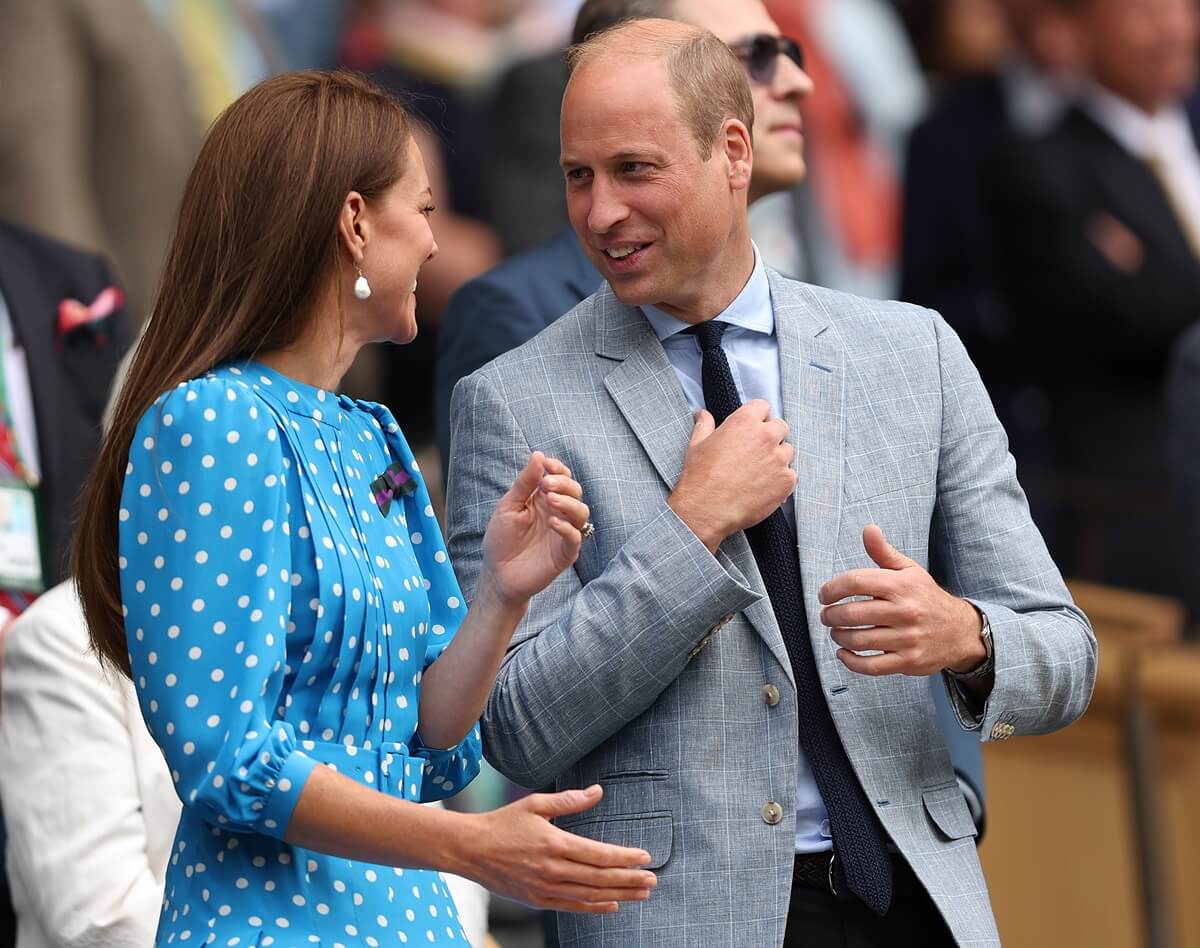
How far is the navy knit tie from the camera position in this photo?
283 cm

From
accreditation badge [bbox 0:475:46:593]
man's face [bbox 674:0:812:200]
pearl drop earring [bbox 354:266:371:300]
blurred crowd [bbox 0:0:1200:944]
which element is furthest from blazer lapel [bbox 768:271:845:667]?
blurred crowd [bbox 0:0:1200:944]

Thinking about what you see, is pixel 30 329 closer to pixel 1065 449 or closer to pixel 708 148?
pixel 708 148

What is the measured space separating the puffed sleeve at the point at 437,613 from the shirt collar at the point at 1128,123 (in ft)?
14.1

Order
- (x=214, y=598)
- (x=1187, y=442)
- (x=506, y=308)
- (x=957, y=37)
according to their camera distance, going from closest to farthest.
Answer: (x=214, y=598), (x=506, y=308), (x=1187, y=442), (x=957, y=37)

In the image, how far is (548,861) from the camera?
2.22 metres

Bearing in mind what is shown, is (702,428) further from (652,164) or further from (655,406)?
(652,164)

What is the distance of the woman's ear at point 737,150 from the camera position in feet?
10.1

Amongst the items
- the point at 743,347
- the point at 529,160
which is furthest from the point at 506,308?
the point at 529,160

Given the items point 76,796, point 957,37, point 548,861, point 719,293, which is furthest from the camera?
point 957,37

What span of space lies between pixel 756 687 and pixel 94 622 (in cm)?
89

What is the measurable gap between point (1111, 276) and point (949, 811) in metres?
3.61

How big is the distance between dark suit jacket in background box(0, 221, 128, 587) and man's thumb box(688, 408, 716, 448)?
162 centimetres

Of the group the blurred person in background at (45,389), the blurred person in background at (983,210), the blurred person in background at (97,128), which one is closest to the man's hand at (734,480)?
the blurred person in background at (45,389)

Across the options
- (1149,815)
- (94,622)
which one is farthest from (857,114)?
(94,622)
